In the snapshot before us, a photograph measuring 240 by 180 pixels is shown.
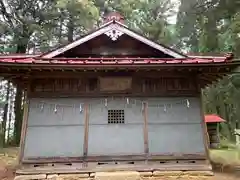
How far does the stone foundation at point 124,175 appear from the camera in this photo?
8094 mm

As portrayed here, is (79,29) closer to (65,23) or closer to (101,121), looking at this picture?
(65,23)

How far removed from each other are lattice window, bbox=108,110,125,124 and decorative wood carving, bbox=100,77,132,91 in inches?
32.9

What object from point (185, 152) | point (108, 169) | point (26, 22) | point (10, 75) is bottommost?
point (108, 169)

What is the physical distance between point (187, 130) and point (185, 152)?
2.54 ft

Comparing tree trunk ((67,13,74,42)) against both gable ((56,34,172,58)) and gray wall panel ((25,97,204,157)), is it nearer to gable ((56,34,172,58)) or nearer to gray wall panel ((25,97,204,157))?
gable ((56,34,172,58))

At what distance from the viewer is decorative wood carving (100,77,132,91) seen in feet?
29.6

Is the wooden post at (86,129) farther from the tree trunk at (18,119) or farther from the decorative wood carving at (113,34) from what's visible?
the tree trunk at (18,119)

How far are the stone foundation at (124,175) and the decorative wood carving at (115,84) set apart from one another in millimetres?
2909

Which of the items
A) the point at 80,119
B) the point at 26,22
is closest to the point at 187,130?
the point at 80,119

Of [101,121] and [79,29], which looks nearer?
[101,121]

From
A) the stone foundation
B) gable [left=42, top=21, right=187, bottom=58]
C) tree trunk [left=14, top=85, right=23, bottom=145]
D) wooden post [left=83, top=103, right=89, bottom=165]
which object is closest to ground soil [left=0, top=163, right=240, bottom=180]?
the stone foundation

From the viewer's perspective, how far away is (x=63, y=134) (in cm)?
872

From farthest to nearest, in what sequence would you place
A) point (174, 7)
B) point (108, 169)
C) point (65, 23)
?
point (174, 7), point (65, 23), point (108, 169)

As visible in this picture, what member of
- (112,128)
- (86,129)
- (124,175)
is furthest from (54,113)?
(124,175)
